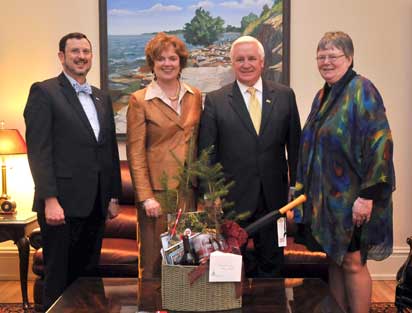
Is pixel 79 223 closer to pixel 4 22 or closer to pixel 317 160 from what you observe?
pixel 317 160

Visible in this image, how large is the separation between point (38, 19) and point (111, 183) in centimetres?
199

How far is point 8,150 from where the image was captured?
389 cm

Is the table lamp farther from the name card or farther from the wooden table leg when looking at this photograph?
the name card

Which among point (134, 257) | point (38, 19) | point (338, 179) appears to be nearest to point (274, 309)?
point (338, 179)

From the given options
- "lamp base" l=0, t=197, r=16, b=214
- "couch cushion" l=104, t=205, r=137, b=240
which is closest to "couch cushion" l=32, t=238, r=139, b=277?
"couch cushion" l=104, t=205, r=137, b=240

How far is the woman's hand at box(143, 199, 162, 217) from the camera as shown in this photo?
2.72 m

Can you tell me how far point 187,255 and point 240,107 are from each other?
38.4 inches

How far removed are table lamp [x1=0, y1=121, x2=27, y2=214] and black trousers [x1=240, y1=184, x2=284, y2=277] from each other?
1796 mm

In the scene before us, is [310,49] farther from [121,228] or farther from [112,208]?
[112,208]

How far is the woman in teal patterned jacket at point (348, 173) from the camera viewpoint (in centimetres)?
246

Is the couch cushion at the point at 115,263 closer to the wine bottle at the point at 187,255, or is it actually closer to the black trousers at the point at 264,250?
the black trousers at the point at 264,250

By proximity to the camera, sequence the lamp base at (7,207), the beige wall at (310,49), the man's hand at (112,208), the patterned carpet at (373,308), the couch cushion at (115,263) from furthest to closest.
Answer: the beige wall at (310,49)
the lamp base at (7,207)
the patterned carpet at (373,308)
the couch cushion at (115,263)
the man's hand at (112,208)

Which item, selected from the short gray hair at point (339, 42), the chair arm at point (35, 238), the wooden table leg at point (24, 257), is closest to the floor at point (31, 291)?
the wooden table leg at point (24, 257)

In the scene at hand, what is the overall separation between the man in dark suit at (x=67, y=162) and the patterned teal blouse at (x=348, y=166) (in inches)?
39.7
